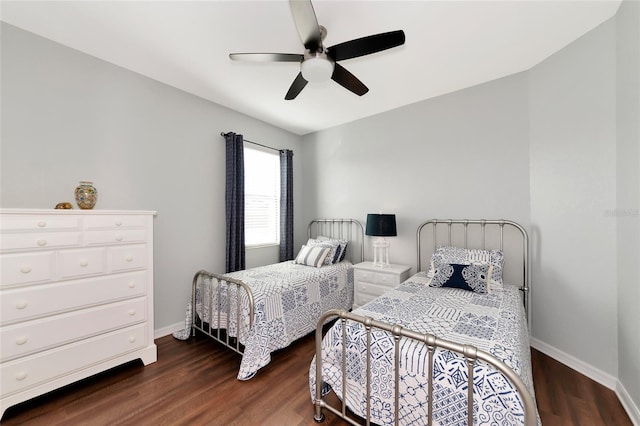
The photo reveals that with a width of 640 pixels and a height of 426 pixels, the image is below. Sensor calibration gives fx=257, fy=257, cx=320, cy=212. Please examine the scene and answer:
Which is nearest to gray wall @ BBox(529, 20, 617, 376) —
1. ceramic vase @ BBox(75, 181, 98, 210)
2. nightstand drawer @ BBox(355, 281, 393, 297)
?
nightstand drawer @ BBox(355, 281, 393, 297)

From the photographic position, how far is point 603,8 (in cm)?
188

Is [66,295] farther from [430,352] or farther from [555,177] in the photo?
[555,177]

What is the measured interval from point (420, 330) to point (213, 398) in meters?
1.57

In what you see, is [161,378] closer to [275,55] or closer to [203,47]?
[275,55]

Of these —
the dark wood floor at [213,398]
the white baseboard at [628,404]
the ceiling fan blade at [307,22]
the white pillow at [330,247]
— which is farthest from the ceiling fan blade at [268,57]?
the white baseboard at [628,404]

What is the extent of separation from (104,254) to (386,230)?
9.20 feet

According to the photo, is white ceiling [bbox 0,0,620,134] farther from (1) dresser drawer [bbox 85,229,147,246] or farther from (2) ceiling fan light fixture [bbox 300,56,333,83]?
(1) dresser drawer [bbox 85,229,147,246]

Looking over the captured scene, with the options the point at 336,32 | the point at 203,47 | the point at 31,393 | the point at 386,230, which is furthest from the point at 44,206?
the point at 386,230

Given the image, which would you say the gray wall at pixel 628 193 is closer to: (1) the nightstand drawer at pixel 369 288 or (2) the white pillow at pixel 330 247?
(1) the nightstand drawer at pixel 369 288

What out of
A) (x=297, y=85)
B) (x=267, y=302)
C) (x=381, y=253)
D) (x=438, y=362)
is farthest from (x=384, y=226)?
(x=438, y=362)

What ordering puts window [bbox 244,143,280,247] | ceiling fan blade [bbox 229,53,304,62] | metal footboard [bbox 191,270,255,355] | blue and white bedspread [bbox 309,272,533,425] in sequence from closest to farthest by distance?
blue and white bedspread [bbox 309,272,533,425] < ceiling fan blade [bbox 229,53,304,62] < metal footboard [bbox 191,270,255,355] < window [bbox 244,143,280,247]

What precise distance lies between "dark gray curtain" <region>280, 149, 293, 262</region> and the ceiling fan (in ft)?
7.22

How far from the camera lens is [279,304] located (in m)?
2.42

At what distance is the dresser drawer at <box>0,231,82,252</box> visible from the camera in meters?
1.67
